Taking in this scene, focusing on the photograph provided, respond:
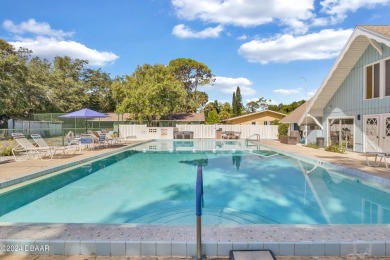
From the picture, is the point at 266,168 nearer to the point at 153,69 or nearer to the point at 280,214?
the point at 280,214

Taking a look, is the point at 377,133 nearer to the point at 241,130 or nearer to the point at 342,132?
the point at 342,132

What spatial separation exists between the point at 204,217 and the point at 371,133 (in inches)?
471

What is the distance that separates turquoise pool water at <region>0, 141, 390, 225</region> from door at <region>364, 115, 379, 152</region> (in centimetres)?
467

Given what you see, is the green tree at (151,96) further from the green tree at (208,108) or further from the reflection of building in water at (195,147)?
the green tree at (208,108)

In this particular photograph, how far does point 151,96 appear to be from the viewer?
94.6 ft

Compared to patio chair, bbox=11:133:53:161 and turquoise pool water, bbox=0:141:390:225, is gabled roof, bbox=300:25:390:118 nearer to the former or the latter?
turquoise pool water, bbox=0:141:390:225

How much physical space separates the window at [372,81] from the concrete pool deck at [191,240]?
11.8 meters

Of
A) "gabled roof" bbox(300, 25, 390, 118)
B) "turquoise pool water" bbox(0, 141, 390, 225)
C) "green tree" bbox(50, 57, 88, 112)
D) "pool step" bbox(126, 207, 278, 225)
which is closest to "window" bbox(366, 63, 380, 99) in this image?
"gabled roof" bbox(300, 25, 390, 118)

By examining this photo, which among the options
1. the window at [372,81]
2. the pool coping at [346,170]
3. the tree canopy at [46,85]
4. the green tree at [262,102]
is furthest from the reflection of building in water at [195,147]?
the green tree at [262,102]

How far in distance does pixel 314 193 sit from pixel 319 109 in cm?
1252

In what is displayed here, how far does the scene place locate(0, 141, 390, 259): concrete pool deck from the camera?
10.8 ft

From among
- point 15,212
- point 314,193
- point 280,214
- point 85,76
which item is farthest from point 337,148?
point 85,76

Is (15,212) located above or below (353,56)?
below

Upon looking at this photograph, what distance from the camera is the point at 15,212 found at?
593 centimetres
